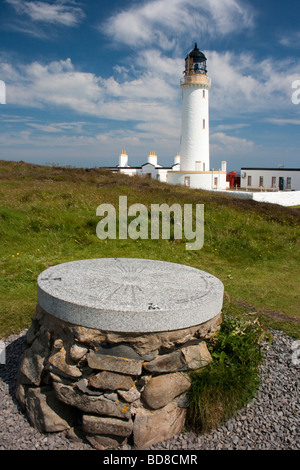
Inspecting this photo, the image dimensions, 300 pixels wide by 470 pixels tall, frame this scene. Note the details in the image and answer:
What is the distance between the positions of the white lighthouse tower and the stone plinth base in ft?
89.2

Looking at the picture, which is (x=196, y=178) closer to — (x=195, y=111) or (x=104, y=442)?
(x=195, y=111)

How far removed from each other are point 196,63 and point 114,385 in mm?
30379

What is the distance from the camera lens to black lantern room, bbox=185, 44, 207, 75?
28797 millimetres

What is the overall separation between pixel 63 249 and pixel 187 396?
6208 mm

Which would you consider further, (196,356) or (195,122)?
(195,122)

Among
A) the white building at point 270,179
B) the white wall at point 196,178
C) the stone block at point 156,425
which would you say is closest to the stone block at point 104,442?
the stone block at point 156,425

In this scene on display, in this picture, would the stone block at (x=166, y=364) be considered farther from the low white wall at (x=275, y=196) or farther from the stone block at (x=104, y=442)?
the low white wall at (x=275, y=196)

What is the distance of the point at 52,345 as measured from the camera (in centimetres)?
371

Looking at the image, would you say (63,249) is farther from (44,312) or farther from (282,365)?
(282,365)

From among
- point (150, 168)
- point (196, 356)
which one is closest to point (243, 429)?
point (196, 356)

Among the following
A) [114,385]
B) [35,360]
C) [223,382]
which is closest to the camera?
[114,385]

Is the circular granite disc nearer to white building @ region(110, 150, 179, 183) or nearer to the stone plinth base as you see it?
the stone plinth base

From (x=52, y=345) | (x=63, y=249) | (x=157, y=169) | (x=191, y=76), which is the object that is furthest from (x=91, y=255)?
(x=157, y=169)

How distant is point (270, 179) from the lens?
36688mm
